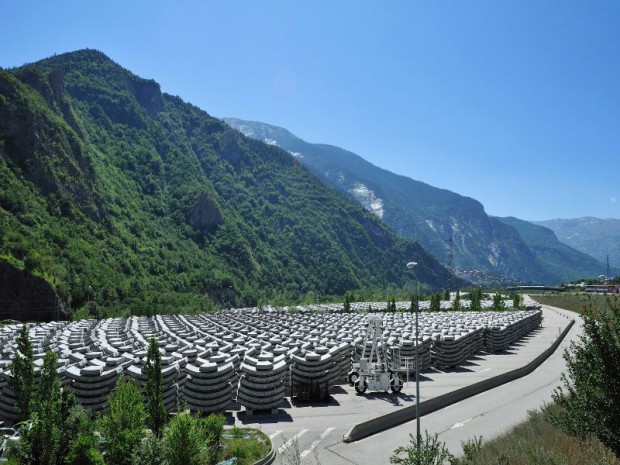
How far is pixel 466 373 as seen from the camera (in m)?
28.5

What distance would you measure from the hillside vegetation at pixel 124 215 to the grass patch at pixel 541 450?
61.7 meters

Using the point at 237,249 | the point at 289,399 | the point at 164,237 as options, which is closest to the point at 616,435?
the point at 289,399

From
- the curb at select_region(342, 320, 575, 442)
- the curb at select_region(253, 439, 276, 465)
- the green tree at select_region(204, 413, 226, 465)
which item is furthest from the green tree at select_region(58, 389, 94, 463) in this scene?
the curb at select_region(342, 320, 575, 442)

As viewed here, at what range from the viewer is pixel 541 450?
10414mm

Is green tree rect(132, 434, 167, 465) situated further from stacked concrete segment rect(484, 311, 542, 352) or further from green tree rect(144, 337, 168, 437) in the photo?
stacked concrete segment rect(484, 311, 542, 352)

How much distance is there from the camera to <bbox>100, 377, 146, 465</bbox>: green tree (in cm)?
1101

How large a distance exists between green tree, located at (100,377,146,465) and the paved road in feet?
11.8

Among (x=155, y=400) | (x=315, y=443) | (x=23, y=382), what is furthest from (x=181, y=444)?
(x=23, y=382)

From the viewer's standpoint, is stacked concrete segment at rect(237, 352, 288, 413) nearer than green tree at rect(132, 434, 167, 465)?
No

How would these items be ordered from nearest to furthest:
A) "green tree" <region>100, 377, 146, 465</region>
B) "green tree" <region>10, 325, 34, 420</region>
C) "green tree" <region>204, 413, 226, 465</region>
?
"green tree" <region>100, 377, 146, 465</region> < "green tree" <region>204, 413, 226, 465</region> < "green tree" <region>10, 325, 34, 420</region>

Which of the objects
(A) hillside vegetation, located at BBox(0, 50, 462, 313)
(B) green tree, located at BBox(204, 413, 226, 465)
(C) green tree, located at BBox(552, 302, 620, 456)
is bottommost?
(B) green tree, located at BBox(204, 413, 226, 465)

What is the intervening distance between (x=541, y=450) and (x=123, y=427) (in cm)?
950

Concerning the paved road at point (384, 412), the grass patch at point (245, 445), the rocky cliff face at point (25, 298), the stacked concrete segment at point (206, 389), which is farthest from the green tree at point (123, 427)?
the rocky cliff face at point (25, 298)

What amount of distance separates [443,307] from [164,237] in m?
75.9
